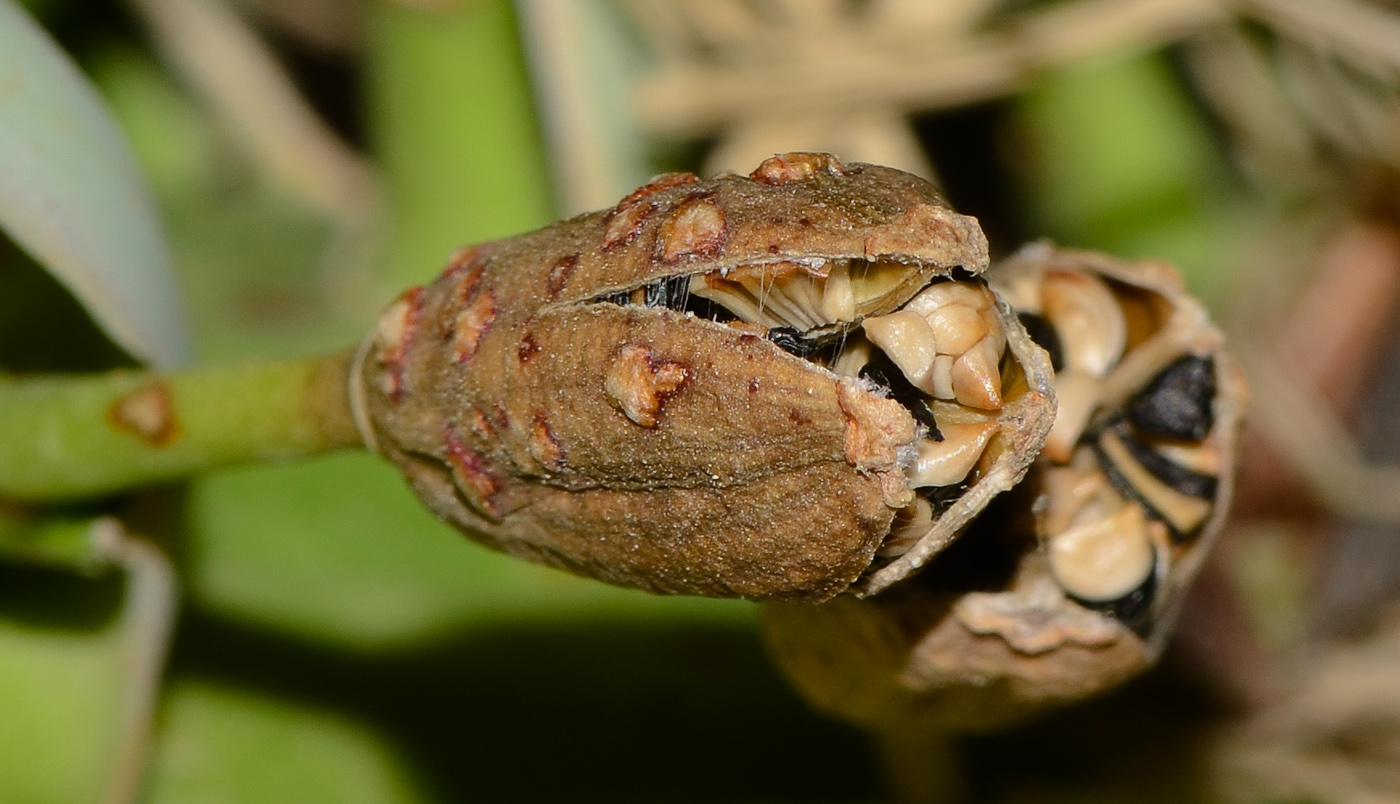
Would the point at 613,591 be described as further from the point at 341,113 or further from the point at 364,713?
the point at 341,113

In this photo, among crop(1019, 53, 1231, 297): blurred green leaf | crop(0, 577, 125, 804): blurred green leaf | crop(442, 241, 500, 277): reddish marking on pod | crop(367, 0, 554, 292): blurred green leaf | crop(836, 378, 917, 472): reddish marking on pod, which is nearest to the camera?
crop(836, 378, 917, 472): reddish marking on pod

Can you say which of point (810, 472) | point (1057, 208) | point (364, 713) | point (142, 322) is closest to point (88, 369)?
point (142, 322)

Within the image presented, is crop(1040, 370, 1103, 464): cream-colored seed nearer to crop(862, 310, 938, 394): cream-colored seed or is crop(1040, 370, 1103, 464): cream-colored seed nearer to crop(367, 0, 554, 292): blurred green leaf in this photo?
crop(862, 310, 938, 394): cream-colored seed

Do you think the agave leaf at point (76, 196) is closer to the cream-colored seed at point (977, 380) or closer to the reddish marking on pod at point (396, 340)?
the reddish marking on pod at point (396, 340)

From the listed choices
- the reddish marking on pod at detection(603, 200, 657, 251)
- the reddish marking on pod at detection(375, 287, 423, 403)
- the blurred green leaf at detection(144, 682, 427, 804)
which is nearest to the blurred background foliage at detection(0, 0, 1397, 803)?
the blurred green leaf at detection(144, 682, 427, 804)

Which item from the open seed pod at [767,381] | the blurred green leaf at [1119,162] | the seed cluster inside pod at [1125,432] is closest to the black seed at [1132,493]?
the seed cluster inside pod at [1125,432]

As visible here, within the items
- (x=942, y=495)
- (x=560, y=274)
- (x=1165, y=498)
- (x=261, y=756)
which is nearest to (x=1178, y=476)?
(x=1165, y=498)
